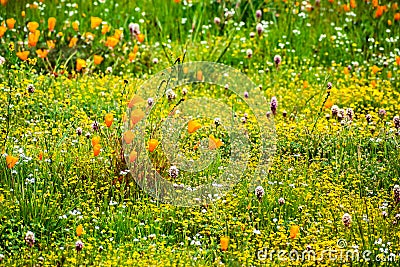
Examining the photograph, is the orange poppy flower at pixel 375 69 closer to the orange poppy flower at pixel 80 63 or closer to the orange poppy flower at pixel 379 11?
the orange poppy flower at pixel 379 11

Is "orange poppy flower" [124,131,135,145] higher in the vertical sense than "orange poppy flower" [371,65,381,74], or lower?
higher

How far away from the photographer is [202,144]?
468 cm

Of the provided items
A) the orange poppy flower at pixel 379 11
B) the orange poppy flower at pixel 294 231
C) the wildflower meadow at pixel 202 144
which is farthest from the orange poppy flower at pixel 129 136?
the orange poppy flower at pixel 379 11

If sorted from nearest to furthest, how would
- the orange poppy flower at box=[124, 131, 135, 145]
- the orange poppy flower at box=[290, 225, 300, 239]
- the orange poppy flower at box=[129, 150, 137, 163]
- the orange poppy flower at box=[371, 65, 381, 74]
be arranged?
the orange poppy flower at box=[290, 225, 300, 239], the orange poppy flower at box=[129, 150, 137, 163], the orange poppy flower at box=[124, 131, 135, 145], the orange poppy flower at box=[371, 65, 381, 74]

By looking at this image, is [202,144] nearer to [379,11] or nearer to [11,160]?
[11,160]

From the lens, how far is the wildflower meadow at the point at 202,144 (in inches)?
145

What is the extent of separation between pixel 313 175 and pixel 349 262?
0.92 m

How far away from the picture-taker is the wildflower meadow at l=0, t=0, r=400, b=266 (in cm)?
368

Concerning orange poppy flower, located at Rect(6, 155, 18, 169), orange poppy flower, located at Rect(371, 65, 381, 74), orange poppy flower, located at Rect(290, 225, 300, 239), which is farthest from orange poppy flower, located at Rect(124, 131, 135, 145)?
orange poppy flower, located at Rect(371, 65, 381, 74)

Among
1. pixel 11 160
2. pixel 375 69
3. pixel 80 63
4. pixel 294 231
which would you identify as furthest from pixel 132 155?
pixel 375 69

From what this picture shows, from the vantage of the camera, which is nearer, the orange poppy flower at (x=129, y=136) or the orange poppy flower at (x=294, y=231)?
the orange poppy flower at (x=294, y=231)

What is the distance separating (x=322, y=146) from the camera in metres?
4.70

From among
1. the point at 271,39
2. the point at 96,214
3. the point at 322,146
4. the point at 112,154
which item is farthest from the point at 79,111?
the point at 271,39

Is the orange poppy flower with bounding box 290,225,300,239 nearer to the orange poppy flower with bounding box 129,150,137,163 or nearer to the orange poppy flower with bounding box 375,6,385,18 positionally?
the orange poppy flower with bounding box 129,150,137,163
